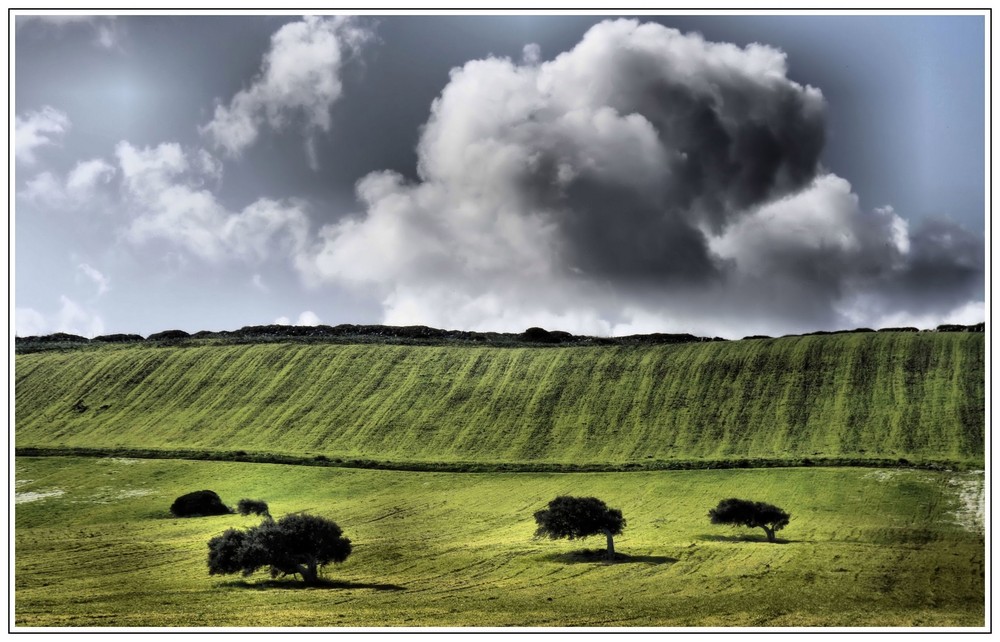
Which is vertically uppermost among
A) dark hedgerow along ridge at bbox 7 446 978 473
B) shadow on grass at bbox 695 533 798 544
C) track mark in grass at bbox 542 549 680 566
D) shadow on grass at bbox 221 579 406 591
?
dark hedgerow along ridge at bbox 7 446 978 473

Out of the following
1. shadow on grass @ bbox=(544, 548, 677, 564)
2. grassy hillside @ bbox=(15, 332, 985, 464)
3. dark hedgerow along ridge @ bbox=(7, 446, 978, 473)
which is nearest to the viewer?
shadow on grass @ bbox=(544, 548, 677, 564)

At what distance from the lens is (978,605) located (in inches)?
1533

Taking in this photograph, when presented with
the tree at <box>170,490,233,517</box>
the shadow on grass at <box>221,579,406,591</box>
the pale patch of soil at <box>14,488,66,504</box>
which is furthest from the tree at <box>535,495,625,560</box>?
the pale patch of soil at <box>14,488,66,504</box>

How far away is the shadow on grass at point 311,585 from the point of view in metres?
43.6

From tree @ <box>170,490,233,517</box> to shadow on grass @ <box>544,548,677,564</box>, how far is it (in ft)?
91.5

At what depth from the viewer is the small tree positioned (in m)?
67.1

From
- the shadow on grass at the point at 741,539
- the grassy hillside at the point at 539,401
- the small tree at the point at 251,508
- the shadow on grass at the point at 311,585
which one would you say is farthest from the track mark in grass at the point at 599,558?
the grassy hillside at the point at 539,401

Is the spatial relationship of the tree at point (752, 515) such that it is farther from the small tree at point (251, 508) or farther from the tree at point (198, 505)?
the tree at point (198, 505)

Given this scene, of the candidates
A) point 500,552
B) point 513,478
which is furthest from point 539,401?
point 500,552

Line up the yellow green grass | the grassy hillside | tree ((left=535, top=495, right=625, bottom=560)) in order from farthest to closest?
the grassy hillside
tree ((left=535, top=495, right=625, bottom=560))
the yellow green grass

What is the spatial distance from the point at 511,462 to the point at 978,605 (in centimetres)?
5002

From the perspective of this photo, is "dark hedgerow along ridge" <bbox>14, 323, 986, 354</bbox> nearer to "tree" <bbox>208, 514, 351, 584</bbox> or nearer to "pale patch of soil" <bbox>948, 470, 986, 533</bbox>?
"pale patch of soil" <bbox>948, 470, 986, 533</bbox>

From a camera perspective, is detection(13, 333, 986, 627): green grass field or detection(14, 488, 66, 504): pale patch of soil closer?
detection(13, 333, 986, 627): green grass field
